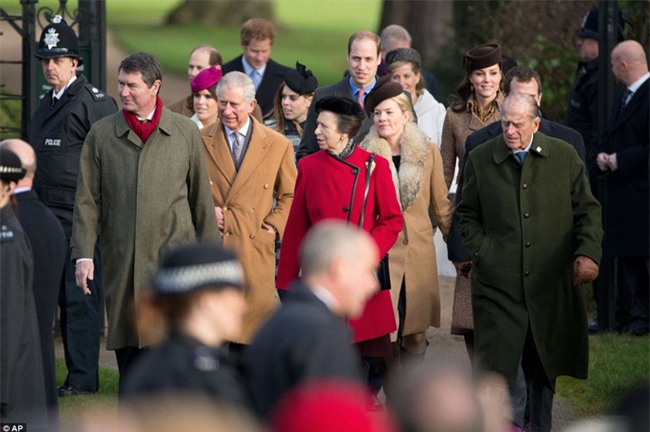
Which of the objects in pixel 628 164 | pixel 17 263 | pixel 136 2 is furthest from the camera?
pixel 136 2

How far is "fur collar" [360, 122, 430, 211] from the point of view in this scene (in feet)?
32.8

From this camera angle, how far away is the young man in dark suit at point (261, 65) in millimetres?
13852

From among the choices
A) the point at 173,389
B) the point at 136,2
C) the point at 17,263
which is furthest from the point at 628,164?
the point at 136,2

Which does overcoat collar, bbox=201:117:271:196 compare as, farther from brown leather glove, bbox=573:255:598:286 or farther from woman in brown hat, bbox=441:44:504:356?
brown leather glove, bbox=573:255:598:286

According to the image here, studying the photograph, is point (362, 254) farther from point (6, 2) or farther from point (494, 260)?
point (6, 2)

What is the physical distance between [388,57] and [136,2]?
13.9 meters

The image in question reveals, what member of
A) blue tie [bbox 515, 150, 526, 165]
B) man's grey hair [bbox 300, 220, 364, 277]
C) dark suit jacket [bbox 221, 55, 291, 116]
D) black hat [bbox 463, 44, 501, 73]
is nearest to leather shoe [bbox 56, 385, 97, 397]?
black hat [bbox 463, 44, 501, 73]

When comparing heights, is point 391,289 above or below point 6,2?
below

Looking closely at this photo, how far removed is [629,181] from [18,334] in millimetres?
6280

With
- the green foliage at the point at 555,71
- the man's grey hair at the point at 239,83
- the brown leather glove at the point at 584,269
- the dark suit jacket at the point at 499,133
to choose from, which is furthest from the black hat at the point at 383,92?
the green foliage at the point at 555,71

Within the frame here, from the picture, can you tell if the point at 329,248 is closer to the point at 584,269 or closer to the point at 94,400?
the point at 584,269

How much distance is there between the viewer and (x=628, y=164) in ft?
40.7

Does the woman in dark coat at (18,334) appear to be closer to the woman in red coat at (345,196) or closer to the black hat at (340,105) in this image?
the woman in red coat at (345,196)

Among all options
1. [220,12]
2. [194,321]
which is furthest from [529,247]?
[220,12]
